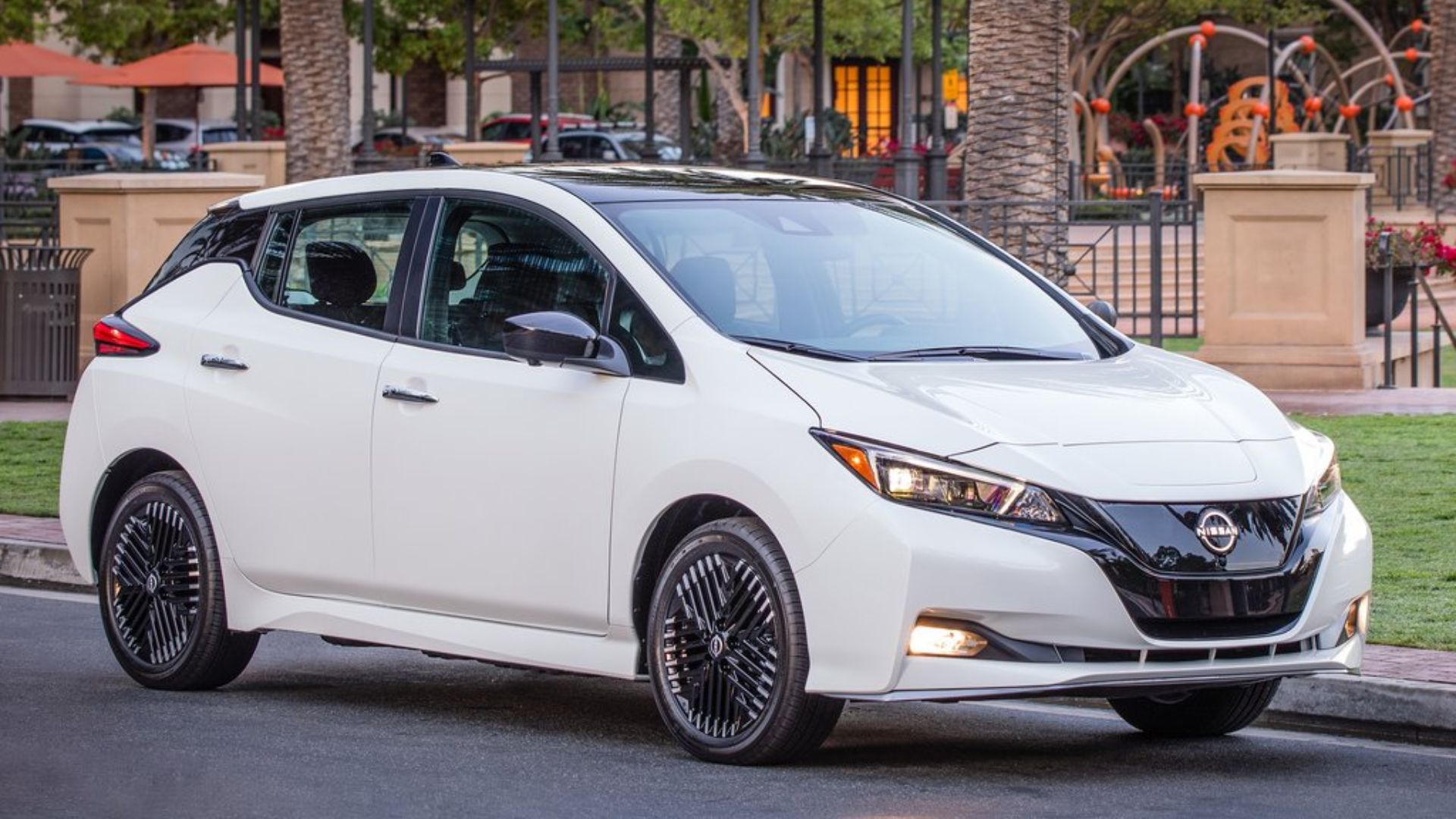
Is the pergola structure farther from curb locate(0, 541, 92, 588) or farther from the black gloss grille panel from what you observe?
the black gloss grille panel

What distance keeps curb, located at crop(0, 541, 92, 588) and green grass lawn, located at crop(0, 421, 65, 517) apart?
0.98 meters

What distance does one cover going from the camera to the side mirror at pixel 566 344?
22.7ft

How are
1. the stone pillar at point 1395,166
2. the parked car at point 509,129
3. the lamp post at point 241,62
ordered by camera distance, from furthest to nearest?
the parked car at point 509,129 → the stone pillar at point 1395,166 → the lamp post at point 241,62

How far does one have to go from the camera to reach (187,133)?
56.9 m

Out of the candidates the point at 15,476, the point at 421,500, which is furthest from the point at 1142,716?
the point at 15,476

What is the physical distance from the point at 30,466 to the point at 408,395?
7938 millimetres

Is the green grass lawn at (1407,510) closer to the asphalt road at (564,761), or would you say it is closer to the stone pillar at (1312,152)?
the asphalt road at (564,761)

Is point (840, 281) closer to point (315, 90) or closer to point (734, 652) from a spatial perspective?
point (734, 652)

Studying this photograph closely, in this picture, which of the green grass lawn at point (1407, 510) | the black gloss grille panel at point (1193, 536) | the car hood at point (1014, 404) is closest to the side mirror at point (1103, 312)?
the car hood at point (1014, 404)

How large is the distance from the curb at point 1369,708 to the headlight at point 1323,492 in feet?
2.98

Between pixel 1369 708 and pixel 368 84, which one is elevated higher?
pixel 368 84

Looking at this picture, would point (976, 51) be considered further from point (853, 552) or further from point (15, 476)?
point (853, 552)

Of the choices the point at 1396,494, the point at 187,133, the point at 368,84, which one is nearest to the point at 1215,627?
the point at 1396,494

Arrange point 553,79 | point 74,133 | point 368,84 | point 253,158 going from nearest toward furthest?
point 553,79
point 368,84
point 253,158
point 74,133
